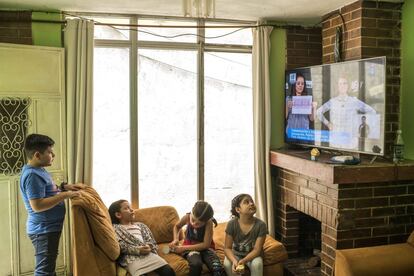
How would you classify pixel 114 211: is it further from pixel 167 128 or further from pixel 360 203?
pixel 360 203

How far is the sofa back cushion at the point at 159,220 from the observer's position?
10.8 ft

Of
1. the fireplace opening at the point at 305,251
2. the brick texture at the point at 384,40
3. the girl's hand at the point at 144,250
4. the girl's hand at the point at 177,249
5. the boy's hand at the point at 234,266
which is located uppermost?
the brick texture at the point at 384,40

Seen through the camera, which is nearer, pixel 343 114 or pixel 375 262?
pixel 375 262

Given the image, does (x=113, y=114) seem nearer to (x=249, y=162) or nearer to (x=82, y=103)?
(x=82, y=103)

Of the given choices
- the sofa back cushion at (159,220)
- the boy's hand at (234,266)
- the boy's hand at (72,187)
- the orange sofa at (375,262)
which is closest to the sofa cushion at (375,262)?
the orange sofa at (375,262)

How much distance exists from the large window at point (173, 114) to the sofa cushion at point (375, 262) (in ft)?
5.09

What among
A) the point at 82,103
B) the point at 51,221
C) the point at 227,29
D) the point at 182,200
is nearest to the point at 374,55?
the point at 227,29

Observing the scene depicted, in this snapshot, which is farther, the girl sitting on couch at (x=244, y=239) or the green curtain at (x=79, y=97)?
the green curtain at (x=79, y=97)

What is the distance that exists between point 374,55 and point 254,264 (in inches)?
75.0

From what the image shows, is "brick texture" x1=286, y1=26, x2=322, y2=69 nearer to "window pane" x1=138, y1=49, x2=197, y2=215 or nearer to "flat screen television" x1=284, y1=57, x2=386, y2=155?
"flat screen television" x1=284, y1=57, x2=386, y2=155

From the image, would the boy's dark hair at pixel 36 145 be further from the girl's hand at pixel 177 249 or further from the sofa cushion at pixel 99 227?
the girl's hand at pixel 177 249

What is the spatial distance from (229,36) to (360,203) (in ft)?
6.61

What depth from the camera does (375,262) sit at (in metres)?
2.37

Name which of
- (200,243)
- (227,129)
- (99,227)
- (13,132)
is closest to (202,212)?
(200,243)
